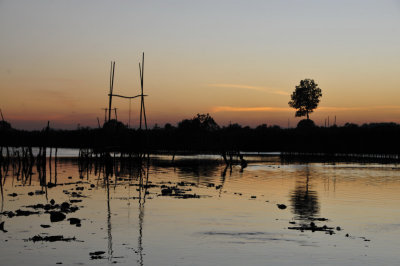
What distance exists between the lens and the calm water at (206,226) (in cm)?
1772

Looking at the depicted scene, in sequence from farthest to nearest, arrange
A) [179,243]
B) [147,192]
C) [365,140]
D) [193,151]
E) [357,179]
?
[193,151] → [365,140] → [357,179] → [147,192] → [179,243]

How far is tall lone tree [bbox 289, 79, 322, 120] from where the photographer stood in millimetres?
138375

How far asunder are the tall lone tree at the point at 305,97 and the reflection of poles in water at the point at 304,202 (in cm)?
9652

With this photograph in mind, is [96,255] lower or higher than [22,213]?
lower

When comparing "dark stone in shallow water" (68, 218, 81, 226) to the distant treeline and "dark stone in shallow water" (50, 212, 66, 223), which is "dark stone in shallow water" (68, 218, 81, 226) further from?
the distant treeline

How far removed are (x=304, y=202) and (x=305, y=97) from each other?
10915 cm

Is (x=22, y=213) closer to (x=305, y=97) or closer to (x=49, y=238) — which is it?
(x=49, y=238)

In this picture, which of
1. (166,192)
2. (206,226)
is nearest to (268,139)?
(166,192)

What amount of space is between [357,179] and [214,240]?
3117cm

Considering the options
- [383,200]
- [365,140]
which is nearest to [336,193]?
[383,200]

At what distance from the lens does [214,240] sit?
20.4 metres

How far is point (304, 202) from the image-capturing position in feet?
105

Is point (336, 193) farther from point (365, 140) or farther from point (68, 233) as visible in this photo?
point (365, 140)

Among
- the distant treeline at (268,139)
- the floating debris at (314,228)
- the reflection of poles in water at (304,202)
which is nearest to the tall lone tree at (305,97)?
the distant treeline at (268,139)
